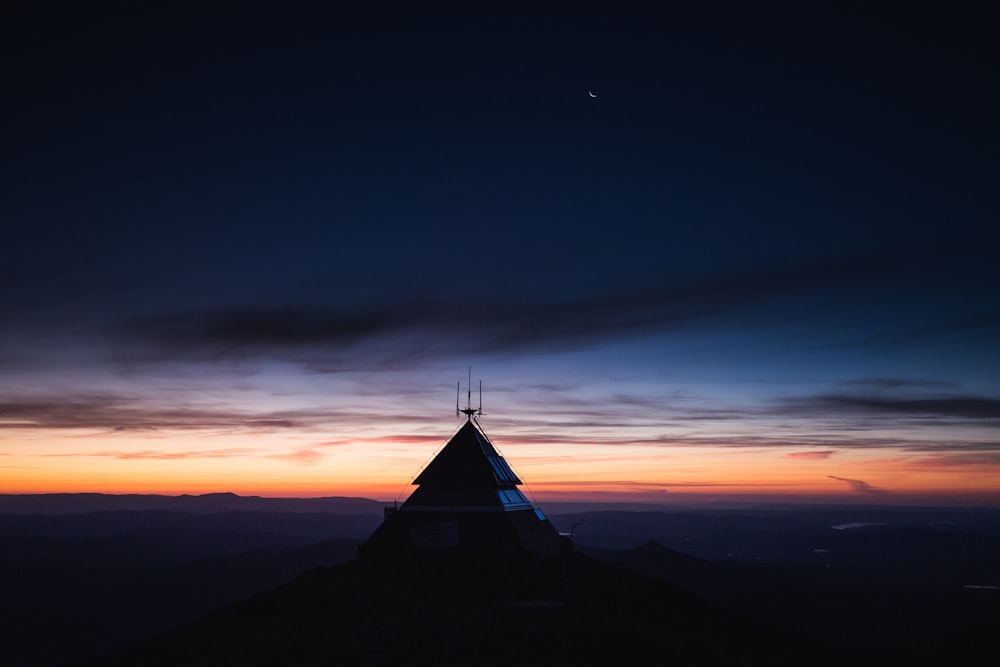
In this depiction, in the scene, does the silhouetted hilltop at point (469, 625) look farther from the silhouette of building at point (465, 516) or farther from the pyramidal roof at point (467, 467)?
the pyramidal roof at point (467, 467)

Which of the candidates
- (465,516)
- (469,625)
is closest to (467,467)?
(465,516)

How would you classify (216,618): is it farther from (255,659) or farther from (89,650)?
(89,650)

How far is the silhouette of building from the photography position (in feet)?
105

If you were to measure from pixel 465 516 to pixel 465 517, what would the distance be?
50 mm

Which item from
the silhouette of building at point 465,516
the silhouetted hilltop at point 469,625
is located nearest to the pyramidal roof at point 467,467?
the silhouette of building at point 465,516

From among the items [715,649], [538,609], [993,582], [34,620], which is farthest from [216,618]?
[993,582]

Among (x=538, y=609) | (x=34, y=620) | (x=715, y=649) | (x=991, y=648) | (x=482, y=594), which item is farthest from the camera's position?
(x=34, y=620)

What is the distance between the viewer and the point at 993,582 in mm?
183500

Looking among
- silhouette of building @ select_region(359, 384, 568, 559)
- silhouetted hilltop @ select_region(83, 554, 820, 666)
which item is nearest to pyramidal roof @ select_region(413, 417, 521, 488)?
silhouette of building @ select_region(359, 384, 568, 559)

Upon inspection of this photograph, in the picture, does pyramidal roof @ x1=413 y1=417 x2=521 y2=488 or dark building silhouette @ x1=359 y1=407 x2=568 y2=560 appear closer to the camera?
dark building silhouette @ x1=359 y1=407 x2=568 y2=560

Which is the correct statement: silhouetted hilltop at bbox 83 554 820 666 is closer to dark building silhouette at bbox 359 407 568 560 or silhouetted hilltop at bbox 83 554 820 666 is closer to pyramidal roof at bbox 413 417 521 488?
dark building silhouette at bbox 359 407 568 560

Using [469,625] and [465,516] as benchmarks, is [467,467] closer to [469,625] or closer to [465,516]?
[465,516]

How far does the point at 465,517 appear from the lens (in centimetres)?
3259

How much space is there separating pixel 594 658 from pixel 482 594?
32.4 ft
